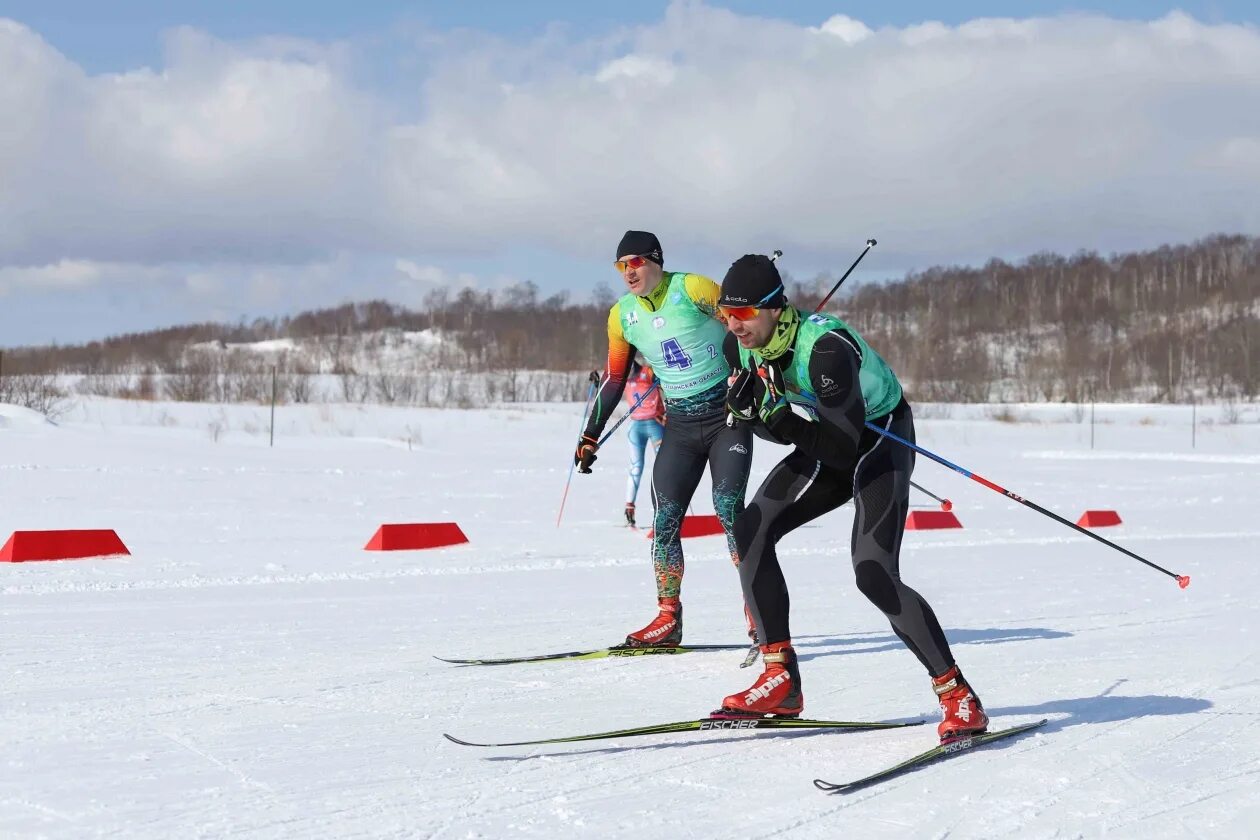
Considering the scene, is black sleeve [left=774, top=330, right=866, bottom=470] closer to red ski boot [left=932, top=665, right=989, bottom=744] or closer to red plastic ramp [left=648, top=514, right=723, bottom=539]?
red ski boot [left=932, top=665, right=989, bottom=744]

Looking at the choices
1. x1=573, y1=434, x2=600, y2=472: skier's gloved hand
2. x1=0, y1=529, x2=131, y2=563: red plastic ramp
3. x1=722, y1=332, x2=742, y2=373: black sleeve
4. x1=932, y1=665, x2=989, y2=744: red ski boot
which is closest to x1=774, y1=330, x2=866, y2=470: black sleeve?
x1=722, y1=332, x2=742, y2=373: black sleeve

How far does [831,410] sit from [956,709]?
3.47 ft

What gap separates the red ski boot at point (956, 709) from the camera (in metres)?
4.14

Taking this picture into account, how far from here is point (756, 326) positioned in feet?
14.0

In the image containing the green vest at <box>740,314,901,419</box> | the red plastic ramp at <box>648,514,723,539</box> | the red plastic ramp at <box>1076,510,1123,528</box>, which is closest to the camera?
the green vest at <box>740,314,901,419</box>

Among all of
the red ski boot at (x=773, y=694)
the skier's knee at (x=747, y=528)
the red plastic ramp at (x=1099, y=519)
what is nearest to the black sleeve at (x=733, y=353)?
the skier's knee at (x=747, y=528)

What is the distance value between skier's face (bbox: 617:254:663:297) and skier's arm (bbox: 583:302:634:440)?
228 mm

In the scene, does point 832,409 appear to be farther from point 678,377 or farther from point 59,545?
point 59,545

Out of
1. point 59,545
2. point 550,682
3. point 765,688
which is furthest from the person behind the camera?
point 59,545

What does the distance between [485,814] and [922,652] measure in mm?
1655

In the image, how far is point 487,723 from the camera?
14.8ft

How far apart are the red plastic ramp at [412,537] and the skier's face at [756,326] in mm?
6779

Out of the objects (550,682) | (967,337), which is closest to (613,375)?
(550,682)

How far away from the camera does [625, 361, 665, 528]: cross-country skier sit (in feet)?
39.2
